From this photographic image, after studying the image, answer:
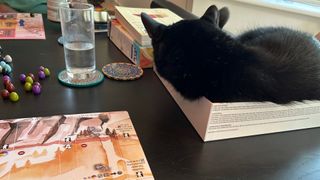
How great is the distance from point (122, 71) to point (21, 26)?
491mm

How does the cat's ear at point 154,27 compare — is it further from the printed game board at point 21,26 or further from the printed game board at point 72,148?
the printed game board at point 21,26

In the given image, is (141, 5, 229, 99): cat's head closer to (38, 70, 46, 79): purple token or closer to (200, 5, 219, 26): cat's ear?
(200, 5, 219, 26): cat's ear

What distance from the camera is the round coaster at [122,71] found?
2.42ft

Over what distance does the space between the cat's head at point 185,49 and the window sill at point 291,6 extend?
998 mm

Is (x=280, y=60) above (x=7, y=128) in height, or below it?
above

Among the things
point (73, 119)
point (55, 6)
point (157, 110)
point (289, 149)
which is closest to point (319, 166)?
point (289, 149)

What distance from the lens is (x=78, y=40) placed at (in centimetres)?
74

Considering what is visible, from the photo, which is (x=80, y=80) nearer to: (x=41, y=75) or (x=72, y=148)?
(x=41, y=75)

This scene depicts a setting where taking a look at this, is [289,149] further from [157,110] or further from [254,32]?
[254,32]

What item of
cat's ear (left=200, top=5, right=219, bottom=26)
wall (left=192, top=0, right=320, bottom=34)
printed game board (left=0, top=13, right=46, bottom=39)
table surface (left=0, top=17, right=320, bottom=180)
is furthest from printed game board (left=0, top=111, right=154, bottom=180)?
wall (left=192, top=0, right=320, bottom=34)

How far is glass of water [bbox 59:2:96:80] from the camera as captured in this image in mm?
706

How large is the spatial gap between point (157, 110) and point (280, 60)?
0.86 feet

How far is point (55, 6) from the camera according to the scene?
1035 mm

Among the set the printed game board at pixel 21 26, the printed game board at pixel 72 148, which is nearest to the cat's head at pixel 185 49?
the printed game board at pixel 72 148
